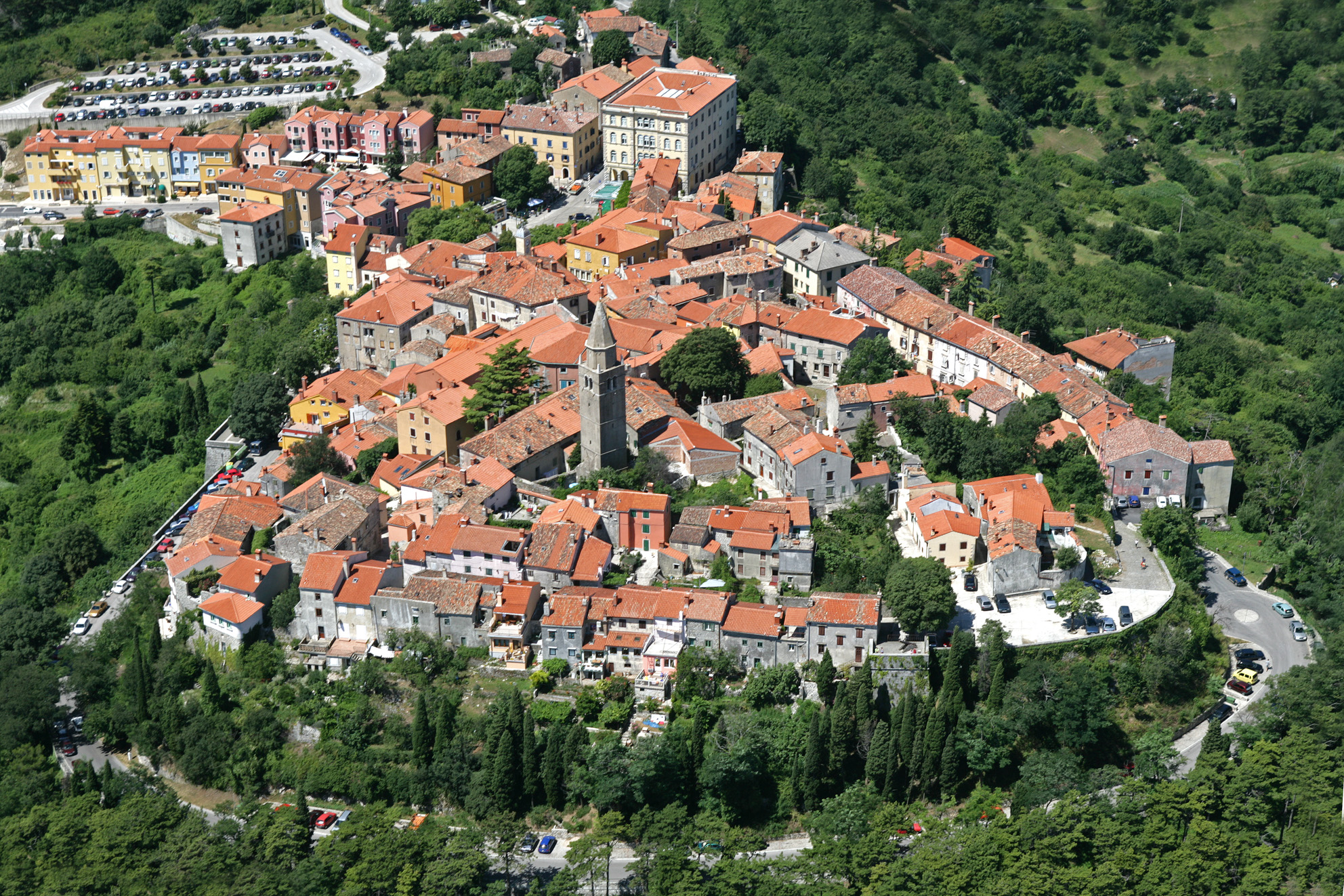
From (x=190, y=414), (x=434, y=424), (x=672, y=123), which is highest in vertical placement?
(x=672, y=123)

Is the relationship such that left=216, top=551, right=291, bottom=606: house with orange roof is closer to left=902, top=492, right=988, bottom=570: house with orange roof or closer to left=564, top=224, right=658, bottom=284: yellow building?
left=564, top=224, right=658, bottom=284: yellow building

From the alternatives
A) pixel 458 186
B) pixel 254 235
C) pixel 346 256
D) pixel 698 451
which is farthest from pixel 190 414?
pixel 698 451

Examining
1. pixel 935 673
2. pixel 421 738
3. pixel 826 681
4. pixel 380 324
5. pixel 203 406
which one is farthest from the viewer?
pixel 203 406

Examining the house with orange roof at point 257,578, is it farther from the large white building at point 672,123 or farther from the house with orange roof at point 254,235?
the large white building at point 672,123

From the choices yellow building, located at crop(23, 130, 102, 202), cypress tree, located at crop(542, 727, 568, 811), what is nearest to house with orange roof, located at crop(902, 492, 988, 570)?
cypress tree, located at crop(542, 727, 568, 811)

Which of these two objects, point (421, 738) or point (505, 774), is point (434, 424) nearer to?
point (421, 738)
